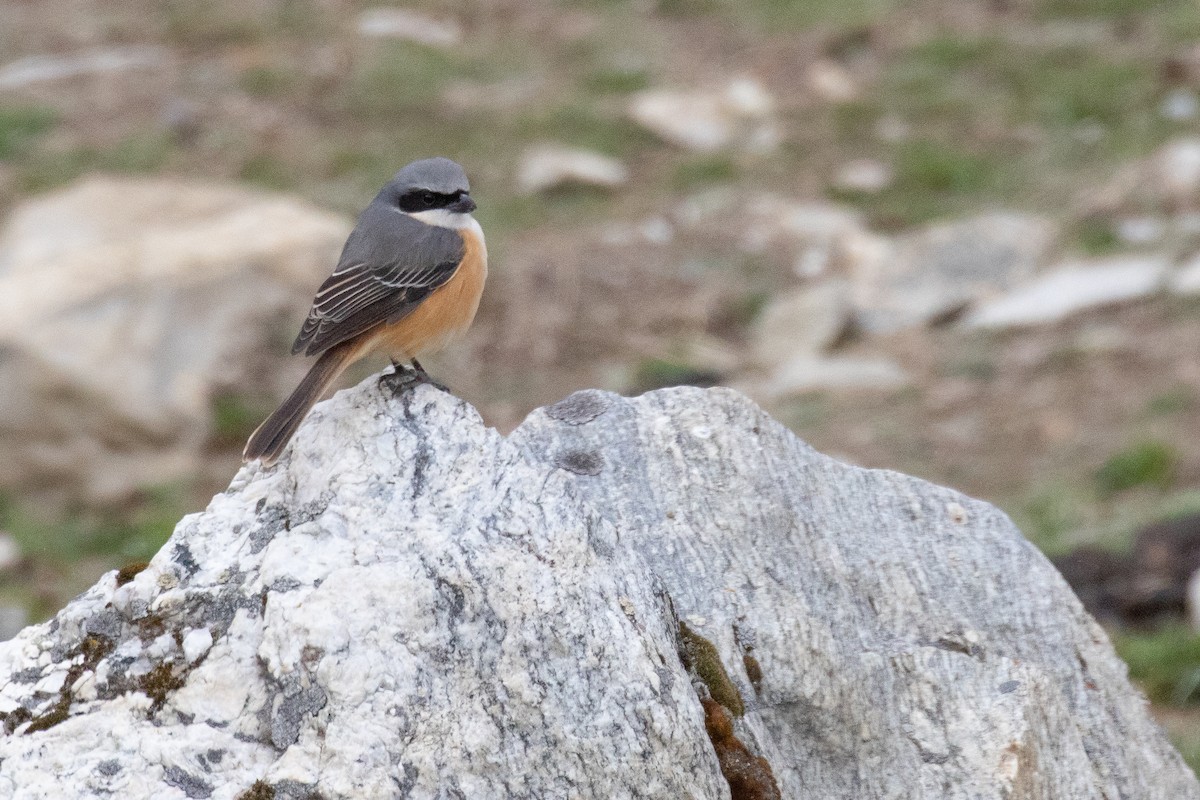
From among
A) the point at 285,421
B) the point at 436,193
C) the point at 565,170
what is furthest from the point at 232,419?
A: the point at 285,421

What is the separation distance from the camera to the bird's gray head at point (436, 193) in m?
5.97

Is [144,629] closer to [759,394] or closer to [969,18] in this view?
[759,394]

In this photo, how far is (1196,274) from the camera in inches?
476

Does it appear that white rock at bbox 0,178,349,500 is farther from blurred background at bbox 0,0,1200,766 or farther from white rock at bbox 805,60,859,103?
white rock at bbox 805,60,859,103

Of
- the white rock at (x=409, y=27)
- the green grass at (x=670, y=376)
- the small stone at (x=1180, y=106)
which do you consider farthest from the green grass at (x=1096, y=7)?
the green grass at (x=670, y=376)

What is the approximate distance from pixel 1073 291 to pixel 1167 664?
5.45 m

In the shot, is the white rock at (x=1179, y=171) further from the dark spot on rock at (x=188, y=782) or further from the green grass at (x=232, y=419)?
the dark spot on rock at (x=188, y=782)

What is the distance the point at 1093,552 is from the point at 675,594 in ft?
16.0

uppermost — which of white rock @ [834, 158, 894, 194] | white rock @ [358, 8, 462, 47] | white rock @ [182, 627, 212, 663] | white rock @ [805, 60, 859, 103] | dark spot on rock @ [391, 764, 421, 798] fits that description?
white rock @ [358, 8, 462, 47]

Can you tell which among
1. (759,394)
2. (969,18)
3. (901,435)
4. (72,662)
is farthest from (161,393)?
(969,18)

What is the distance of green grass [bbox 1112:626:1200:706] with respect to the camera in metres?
7.47

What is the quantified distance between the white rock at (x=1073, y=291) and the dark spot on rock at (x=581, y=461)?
8019mm

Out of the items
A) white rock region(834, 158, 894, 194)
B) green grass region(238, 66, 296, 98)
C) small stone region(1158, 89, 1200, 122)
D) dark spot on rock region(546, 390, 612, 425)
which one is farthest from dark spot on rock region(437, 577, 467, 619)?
green grass region(238, 66, 296, 98)

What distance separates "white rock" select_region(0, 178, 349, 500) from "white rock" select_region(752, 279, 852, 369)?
3.91m
